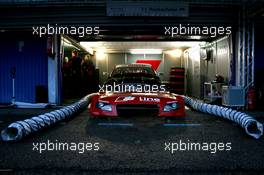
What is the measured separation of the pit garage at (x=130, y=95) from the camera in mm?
4805

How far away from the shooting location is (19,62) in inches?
511

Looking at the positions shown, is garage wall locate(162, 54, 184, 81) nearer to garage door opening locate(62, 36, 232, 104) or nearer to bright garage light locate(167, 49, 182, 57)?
garage door opening locate(62, 36, 232, 104)

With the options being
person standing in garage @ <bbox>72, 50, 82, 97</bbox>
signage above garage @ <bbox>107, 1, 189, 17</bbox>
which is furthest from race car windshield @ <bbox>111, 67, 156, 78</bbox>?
person standing in garage @ <bbox>72, 50, 82, 97</bbox>

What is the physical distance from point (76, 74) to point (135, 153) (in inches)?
492

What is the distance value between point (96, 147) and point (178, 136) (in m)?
1.80

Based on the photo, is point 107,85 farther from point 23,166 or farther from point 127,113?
point 23,166

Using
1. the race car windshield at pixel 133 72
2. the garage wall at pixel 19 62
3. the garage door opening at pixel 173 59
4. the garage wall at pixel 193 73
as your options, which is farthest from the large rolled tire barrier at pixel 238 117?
the garage wall at pixel 19 62

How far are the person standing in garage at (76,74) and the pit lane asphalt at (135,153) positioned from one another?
9387 mm

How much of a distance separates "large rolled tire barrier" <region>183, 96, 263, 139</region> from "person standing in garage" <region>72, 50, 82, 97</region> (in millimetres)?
7467

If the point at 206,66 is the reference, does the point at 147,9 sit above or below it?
above

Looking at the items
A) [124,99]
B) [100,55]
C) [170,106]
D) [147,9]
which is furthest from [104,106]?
[100,55]

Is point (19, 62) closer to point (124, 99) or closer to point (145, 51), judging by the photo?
point (124, 99)

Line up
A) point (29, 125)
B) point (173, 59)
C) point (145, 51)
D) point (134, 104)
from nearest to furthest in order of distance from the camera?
point (29, 125) < point (134, 104) < point (145, 51) < point (173, 59)

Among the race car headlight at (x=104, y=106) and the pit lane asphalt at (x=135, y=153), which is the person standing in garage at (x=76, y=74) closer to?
the race car headlight at (x=104, y=106)
